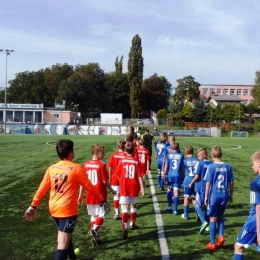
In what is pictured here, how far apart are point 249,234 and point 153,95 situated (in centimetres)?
8448

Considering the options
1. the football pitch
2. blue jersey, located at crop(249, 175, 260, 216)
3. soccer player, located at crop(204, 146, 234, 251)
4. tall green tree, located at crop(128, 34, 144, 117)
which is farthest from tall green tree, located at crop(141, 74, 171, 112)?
blue jersey, located at crop(249, 175, 260, 216)

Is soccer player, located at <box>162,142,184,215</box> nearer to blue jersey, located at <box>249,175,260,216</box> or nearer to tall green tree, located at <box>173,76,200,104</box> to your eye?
blue jersey, located at <box>249,175,260,216</box>

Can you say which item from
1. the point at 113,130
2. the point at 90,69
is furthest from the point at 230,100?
the point at 113,130

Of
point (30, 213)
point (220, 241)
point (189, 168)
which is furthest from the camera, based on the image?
point (189, 168)

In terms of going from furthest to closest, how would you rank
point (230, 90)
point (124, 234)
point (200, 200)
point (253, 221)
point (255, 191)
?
point (230, 90) → point (200, 200) → point (124, 234) → point (253, 221) → point (255, 191)

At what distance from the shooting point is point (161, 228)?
6906 millimetres

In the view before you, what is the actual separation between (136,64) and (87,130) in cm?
2827

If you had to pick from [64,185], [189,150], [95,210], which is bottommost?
[95,210]

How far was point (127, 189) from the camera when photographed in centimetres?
639

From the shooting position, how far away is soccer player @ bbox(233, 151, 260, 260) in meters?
3.86

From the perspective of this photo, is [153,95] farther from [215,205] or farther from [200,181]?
[215,205]

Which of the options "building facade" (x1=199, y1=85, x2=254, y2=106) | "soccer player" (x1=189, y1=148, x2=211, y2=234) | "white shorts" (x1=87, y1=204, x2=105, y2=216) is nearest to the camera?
"white shorts" (x1=87, y1=204, x2=105, y2=216)

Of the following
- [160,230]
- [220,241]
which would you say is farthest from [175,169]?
[220,241]

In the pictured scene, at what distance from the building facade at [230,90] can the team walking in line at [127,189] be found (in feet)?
361
